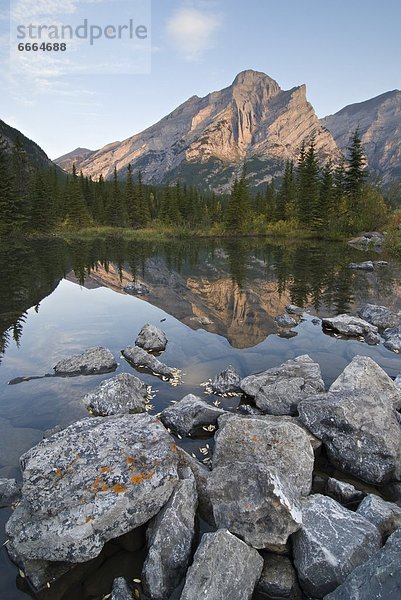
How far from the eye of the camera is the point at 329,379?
11.1 m

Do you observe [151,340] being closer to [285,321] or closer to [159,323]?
[159,323]

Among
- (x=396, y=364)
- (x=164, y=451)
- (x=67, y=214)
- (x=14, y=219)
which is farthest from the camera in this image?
(x=67, y=214)

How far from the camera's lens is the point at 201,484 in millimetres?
6086

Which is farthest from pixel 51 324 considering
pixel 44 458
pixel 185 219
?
pixel 185 219

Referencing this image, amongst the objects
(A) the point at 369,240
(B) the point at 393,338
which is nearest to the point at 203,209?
(A) the point at 369,240

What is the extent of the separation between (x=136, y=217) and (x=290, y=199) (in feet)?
124

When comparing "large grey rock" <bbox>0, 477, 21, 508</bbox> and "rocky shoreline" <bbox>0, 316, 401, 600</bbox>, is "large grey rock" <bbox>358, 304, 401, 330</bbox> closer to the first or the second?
"rocky shoreline" <bbox>0, 316, 401, 600</bbox>

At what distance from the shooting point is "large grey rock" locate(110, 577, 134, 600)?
14.6 ft

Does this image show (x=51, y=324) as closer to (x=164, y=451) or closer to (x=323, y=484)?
(x=164, y=451)

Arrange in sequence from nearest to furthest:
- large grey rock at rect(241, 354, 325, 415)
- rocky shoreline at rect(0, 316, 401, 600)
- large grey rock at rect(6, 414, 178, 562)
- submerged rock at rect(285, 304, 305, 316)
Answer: rocky shoreline at rect(0, 316, 401, 600) < large grey rock at rect(6, 414, 178, 562) < large grey rock at rect(241, 354, 325, 415) < submerged rock at rect(285, 304, 305, 316)

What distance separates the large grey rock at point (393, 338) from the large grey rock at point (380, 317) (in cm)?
102

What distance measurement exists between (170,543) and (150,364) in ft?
22.6

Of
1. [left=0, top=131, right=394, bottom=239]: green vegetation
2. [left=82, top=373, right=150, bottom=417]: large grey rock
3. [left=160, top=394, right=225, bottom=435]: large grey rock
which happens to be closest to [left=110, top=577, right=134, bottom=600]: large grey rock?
[left=160, top=394, right=225, bottom=435]: large grey rock

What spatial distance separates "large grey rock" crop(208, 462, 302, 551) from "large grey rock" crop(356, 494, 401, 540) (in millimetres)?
1108
